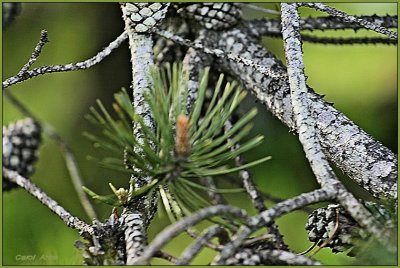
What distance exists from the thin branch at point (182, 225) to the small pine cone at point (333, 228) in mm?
126

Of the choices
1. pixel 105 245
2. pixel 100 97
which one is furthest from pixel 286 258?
pixel 100 97

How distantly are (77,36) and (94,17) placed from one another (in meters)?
0.06

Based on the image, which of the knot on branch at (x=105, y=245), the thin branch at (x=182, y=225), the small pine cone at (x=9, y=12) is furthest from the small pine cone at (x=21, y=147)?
the thin branch at (x=182, y=225)

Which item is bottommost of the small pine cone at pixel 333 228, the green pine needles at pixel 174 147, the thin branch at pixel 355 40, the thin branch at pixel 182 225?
the small pine cone at pixel 333 228

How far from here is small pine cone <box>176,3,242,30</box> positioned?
34.9 inches

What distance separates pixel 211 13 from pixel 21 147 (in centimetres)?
43

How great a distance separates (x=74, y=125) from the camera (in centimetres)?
129

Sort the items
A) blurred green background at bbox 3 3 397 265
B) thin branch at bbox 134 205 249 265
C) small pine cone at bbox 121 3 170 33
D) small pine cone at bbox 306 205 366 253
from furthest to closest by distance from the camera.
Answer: blurred green background at bbox 3 3 397 265
small pine cone at bbox 121 3 170 33
small pine cone at bbox 306 205 366 253
thin branch at bbox 134 205 249 265

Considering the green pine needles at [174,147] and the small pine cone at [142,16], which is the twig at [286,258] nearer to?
the green pine needles at [174,147]

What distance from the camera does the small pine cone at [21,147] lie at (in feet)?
3.43

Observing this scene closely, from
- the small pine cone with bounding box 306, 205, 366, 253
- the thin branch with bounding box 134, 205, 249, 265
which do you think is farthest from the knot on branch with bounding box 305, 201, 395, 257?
the thin branch with bounding box 134, 205, 249, 265

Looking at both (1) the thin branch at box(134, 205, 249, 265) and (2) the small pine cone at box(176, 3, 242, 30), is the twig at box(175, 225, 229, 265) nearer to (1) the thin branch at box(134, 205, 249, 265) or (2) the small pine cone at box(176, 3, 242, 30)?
(1) the thin branch at box(134, 205, 249, 265)

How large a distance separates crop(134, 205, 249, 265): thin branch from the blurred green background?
69 cm

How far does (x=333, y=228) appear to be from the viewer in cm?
59
